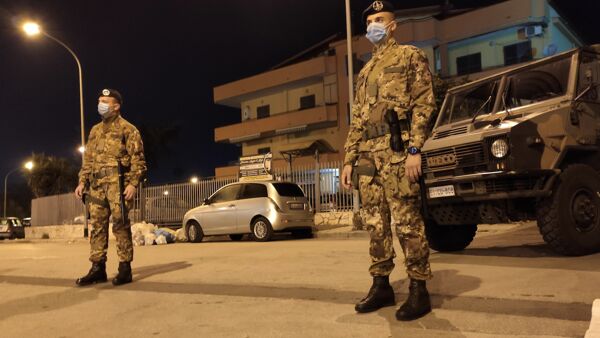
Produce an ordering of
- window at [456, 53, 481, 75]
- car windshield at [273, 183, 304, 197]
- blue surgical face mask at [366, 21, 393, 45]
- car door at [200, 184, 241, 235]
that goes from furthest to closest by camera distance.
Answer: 1. window at [456, 53, 481, 75]
2. car door at [200, 184, 241, 235]
3. car windshield at [273, 183, 304, 197]
4. blue surgical face mask at [366, 21, 393, 45]

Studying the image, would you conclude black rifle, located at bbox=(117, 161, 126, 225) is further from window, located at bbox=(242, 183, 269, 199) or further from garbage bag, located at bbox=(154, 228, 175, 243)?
garbage bag, located at bbox=(154, 228, 175, 243)

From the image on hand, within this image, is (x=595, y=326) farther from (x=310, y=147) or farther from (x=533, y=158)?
(x=310, y=147)

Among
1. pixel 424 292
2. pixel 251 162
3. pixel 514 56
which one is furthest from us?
pixel 514 56

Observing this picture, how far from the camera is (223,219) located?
14.9m

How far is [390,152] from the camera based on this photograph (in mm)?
3820

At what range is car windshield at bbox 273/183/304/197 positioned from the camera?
47.1 feet

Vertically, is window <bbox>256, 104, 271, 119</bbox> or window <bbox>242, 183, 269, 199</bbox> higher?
window <bbox>256, 104, 271, 119</bbox>

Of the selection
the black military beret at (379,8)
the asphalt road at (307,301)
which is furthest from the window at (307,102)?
the black military beret at (379,8)

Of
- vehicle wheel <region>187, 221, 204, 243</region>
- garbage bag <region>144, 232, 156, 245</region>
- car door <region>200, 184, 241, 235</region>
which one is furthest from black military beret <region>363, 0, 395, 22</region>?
garbage bag <region>144, 232, 156, 245</region>

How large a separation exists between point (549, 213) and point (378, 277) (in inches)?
112

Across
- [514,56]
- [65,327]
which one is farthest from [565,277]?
[514,56]

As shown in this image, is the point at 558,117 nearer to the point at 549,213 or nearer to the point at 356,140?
the point at 549,213

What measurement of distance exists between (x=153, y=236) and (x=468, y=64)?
24.9 metres

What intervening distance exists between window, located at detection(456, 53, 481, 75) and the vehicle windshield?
27.1m
